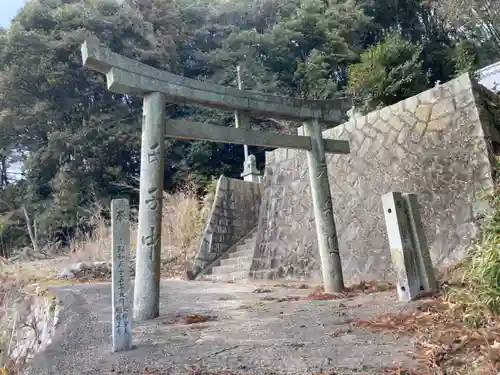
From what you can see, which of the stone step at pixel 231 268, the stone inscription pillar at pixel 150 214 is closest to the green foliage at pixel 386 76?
the stone step at pixel 231 268

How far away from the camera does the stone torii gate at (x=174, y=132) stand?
3805 mm

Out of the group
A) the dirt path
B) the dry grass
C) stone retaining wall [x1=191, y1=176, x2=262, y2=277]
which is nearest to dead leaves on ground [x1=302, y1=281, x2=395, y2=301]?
the dirt path

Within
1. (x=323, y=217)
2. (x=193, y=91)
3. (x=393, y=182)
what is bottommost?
(x=323, y=217)

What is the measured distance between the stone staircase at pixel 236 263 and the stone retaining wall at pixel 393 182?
1.22ft

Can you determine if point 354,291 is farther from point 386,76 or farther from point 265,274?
point 386,76

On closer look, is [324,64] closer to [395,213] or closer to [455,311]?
[395,213]

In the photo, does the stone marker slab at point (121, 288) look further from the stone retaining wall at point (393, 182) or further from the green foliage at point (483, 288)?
the stone retaining wall at point (393, 182)

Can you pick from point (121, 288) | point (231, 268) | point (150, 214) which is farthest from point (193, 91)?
point (231, 268)

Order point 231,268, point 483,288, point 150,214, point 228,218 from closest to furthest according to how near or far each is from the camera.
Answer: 1. point 483,288
2. point 150,214
3. point 231,268
4. point 228,218

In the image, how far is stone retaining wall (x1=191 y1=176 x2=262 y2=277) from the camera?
28.5 ft

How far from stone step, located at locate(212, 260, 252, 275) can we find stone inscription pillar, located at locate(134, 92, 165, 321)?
412 centimetres

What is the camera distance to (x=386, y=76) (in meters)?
11.2

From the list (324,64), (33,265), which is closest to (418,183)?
(33,265)

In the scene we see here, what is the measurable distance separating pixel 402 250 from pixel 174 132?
7.89 feet
